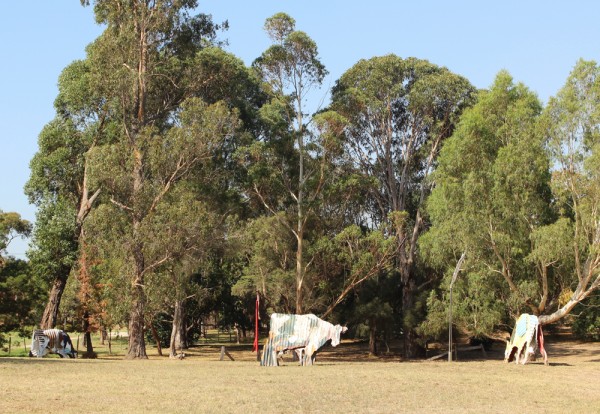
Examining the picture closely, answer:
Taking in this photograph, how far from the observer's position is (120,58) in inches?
1571

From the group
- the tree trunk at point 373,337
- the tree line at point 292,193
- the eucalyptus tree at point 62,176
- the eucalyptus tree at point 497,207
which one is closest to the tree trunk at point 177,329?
the tree line at point 292,193

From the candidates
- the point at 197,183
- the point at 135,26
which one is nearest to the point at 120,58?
the point at 135,26

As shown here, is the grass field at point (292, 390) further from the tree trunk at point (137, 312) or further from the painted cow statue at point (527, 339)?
the tree trunk at point (137, 312)

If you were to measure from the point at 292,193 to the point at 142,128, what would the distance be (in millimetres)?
10064

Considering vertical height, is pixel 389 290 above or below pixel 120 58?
below

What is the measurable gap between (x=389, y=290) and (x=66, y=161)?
862 inches

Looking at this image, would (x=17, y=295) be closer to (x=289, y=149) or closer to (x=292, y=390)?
(x=289, y=149)

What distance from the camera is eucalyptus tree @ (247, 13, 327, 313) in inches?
1762

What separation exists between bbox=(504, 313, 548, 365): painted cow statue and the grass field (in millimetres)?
3688

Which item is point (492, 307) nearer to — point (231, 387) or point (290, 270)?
point (290, 270)

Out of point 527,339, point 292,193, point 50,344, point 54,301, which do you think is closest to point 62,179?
point 54,301

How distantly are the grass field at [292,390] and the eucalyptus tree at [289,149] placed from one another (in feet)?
55.3

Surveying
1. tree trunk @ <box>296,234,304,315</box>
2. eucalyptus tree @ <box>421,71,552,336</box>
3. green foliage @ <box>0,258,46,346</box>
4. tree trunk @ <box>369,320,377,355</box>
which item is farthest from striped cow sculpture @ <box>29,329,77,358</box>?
eucalyptus tree @ <box>421,71,552,336</box>

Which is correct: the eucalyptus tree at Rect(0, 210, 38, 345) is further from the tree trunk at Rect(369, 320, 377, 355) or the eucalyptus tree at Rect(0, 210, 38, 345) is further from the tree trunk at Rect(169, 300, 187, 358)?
the tree trunk at Rect(369, 320, 377, 355)
